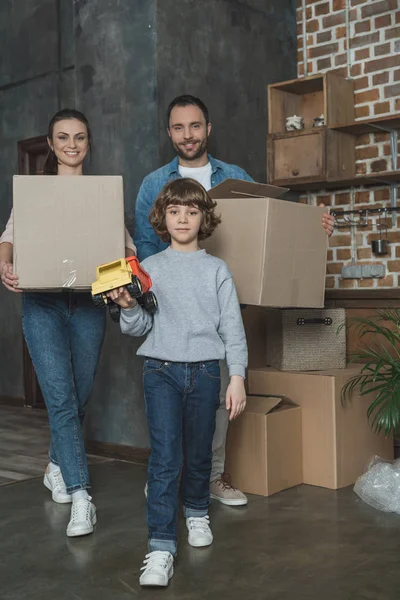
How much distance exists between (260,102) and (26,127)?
6.13ft

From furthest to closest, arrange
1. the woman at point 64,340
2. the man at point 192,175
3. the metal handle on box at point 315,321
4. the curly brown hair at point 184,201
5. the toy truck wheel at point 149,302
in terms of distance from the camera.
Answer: the metal handle on box at point 315,321, the man at point 192,175, the woman at point 64,340, the curly brown hair at point 184,201, the toy truck wheel at point 149,302

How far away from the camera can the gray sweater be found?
219 centimetres

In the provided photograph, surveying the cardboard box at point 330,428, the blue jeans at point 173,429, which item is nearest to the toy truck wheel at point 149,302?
the blue jeans at point 173,429

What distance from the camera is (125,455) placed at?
3.49 meters

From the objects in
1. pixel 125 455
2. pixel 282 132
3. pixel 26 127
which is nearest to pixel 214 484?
pixel 125 455

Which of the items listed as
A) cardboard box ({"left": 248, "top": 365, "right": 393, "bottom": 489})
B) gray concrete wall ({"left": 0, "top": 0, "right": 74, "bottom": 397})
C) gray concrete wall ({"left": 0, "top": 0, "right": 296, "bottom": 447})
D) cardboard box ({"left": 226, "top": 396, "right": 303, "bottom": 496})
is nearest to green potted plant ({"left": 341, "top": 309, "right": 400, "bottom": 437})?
cardboard box ({"left": 248, "top": 365, "right": 393, "bottom": 489})

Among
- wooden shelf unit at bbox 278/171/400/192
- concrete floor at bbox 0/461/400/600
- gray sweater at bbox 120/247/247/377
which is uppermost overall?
wooden shelf unit at bbox 278/171/400/192

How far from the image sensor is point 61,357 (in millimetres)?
2582

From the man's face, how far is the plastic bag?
133 centimetres

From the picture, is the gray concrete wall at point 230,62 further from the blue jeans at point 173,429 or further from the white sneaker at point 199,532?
the white sneaker at point 199,532

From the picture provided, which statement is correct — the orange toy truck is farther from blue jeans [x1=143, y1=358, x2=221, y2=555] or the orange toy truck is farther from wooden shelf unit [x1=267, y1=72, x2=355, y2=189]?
wooden shelf unit [x1=267, y1=72, x2=355, y2=189]

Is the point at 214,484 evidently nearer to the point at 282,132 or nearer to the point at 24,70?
the point at 282,132

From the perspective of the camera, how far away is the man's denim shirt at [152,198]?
2.82m

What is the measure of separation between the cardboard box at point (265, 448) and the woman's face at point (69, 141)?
1.14 metres
